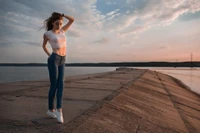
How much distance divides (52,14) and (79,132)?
209 centimetres

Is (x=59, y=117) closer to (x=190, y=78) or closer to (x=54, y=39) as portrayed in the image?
(x=54, y=39)

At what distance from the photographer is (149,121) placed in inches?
191

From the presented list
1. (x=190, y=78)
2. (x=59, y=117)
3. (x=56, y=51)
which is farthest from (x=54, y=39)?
(x=190, y=78)

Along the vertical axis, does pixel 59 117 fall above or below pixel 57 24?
below

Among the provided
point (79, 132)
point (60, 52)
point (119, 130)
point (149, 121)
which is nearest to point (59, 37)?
Result: point (60, 52)

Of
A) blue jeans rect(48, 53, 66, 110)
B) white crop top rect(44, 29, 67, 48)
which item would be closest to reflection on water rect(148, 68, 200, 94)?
blue jeans rect(48, 53, 66, 110)

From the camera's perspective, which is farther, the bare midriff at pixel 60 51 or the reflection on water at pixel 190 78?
the reflection on water at pixel 190 78

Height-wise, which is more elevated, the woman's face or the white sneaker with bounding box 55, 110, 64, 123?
the woman's face

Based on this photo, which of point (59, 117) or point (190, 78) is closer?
point (59, 117)

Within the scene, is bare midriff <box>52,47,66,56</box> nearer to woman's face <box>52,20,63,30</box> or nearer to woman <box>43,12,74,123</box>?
woman <box>43,12,74,123</box>

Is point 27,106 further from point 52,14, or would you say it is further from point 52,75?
point 52,14

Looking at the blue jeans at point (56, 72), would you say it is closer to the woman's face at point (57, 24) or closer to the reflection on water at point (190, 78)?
the woman's face at point (57, 24)

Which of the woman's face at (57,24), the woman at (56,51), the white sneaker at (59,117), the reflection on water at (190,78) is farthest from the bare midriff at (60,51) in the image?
the reflection on water at (190,78)

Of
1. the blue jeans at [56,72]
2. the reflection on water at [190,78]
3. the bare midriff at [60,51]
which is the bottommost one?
the reflection on water at [190,78]
